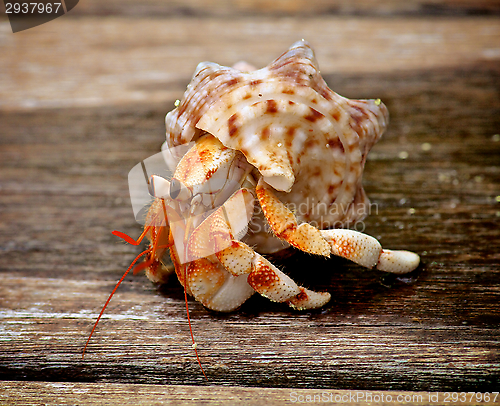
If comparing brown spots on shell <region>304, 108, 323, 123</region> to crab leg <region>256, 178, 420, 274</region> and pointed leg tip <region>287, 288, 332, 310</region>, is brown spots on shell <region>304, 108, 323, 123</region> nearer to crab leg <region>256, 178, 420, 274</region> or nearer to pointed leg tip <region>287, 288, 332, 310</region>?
crab leg <region>256, 178, 420, 274</region>

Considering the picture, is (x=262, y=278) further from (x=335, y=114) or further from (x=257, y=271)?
(x=335, y=114)

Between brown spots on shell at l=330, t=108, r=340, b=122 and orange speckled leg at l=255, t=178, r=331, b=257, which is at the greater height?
brown spots on shell at l=330, t=108, r=340, b=122

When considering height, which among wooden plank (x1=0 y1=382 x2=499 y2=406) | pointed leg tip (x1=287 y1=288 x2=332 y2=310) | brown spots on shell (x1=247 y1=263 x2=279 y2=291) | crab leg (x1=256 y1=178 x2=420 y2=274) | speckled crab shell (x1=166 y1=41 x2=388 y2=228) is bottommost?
wooden plank (x1=0 y1=382 x2=499 y2=406)

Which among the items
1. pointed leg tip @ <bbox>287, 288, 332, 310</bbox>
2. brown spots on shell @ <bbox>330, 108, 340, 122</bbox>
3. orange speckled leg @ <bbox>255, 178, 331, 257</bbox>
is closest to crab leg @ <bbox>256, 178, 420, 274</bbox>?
orange speckled leg @ <bbox>255, 178, 331, 257</bbox>

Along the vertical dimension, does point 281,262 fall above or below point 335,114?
below

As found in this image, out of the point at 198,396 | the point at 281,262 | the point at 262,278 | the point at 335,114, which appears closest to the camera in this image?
the point at 198,396

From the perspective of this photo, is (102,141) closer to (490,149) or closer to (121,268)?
(121,268)

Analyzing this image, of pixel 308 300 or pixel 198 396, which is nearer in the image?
pixel 198 396

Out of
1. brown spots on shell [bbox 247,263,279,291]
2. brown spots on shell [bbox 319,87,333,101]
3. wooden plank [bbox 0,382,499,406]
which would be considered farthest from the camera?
brown spots on shell [bbox 319,87,333,101]

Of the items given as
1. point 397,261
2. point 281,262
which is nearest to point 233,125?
point 281,262
